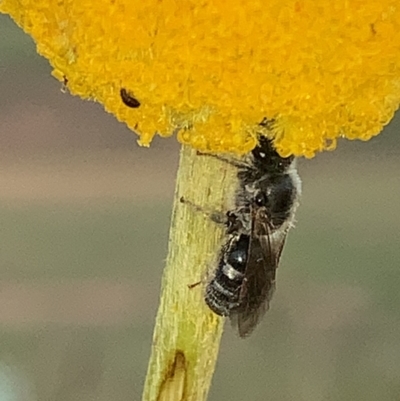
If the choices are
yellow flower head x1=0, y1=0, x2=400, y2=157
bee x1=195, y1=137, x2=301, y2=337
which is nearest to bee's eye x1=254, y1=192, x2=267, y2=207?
bee x1=195, y1=137, x2=301, y2=337

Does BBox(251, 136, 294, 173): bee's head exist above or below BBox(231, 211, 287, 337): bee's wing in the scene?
above

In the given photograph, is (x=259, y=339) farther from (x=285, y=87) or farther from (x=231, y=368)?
(x=285, y=87)

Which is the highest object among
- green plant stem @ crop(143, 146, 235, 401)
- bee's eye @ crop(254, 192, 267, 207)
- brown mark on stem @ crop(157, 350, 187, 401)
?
bee's eye @ crop(254, 192, 267, 207)

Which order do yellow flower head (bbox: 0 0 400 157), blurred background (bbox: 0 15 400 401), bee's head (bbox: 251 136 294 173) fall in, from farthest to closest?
blurred background (bbox: 0 15 400 401) < bee's head (bbox: 251 136 294 173) < yellow flower head (bbox: 0 0 400 157)

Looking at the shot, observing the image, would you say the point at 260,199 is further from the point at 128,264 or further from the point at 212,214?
the point at 128,264

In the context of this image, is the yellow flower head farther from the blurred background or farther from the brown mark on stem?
the blurred background

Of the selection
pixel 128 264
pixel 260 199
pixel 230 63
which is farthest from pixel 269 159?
pixel 128 264

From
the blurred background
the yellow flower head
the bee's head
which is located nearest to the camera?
the yellow flower head

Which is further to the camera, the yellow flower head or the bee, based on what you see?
the bee
